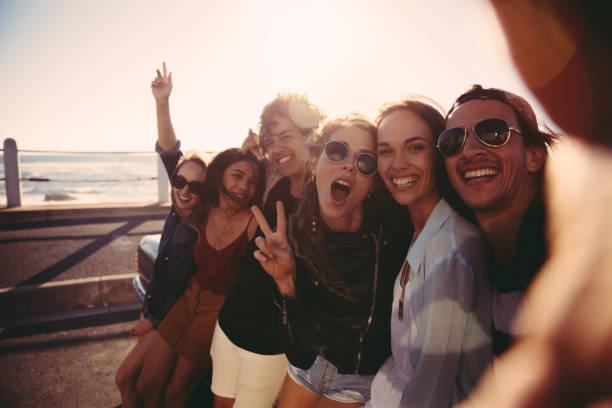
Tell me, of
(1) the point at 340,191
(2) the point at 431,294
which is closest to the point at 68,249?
(1) the point at 340,191

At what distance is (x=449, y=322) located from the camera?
1.24m

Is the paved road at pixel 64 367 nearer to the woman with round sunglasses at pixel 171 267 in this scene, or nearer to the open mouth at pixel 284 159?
the woman with round sunglasses at pixel 171 267

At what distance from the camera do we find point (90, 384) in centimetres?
307

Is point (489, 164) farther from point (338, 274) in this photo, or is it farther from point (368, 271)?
point (338, 274)

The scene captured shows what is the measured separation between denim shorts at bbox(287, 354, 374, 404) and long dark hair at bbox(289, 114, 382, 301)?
473 millimetres

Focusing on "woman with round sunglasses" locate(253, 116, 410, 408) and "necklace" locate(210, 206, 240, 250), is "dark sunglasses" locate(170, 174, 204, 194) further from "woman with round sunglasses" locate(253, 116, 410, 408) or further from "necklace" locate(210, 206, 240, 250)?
"woman with round sunglasses" locate(253, 116, 410, 408)

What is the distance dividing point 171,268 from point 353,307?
1.87 meters

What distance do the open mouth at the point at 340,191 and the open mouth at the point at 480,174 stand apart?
729 mm

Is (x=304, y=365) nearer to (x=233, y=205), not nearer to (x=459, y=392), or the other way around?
(x=459, y=392)

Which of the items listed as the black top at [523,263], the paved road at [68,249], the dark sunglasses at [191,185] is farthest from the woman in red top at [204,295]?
the paved road at [68,249]

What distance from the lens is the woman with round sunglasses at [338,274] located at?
67.7 inches

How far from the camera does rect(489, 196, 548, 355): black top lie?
1308 mm

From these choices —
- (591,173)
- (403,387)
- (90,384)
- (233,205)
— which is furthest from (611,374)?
(90,384)

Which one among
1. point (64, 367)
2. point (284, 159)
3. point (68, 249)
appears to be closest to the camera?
point (284, 159)
